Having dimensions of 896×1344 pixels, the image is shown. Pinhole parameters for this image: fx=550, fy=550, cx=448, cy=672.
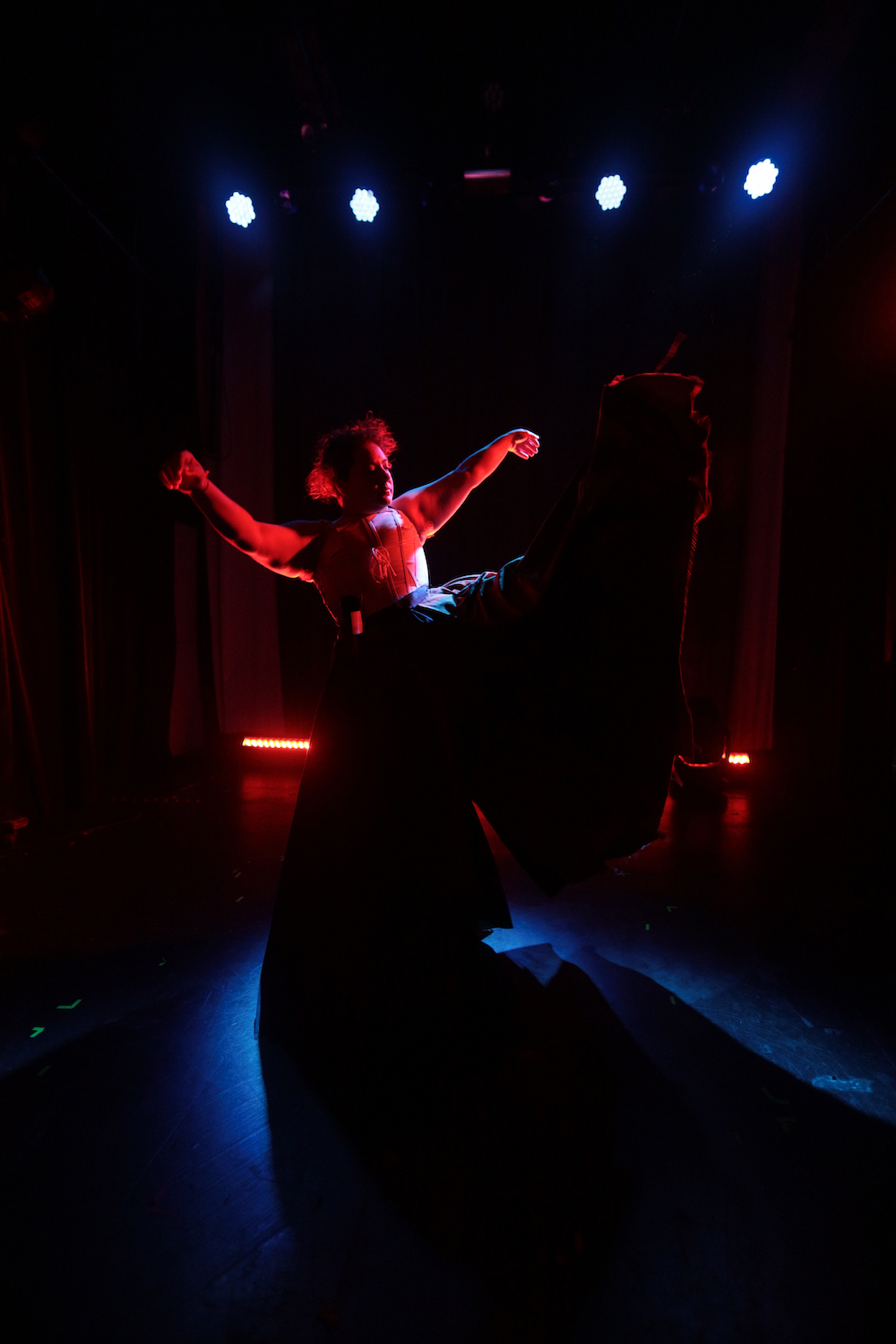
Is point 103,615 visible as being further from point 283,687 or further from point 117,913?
point 117,913

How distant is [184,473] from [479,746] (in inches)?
40.9

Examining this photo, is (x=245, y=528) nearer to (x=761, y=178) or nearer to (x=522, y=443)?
(x=522, y=443)

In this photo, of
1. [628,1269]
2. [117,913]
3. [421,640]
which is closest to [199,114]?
[421,640]

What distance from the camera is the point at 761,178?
12.5 feet

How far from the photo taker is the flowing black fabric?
1.24 metres

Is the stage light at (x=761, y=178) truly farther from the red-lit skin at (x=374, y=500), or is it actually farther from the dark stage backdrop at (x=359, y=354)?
the red-lit skin at (x=374, y=500)

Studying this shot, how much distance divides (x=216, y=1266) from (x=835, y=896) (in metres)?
2.33

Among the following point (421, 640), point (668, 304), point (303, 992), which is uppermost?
point (668, 304)

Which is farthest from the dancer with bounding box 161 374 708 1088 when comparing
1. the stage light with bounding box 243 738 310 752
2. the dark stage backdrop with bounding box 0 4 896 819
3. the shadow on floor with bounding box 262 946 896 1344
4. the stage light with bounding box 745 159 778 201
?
the stage light with bounding box 745 159 778 201

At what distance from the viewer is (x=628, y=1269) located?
2.83 feet

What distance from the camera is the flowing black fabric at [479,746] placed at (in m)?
1.24

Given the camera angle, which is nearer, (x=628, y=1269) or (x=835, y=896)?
(x=628, y=1269)

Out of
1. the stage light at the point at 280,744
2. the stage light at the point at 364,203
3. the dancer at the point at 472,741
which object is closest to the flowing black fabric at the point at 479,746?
the dancer at the point at 472,741

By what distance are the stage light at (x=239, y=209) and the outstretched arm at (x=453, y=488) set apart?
13.3 ft
